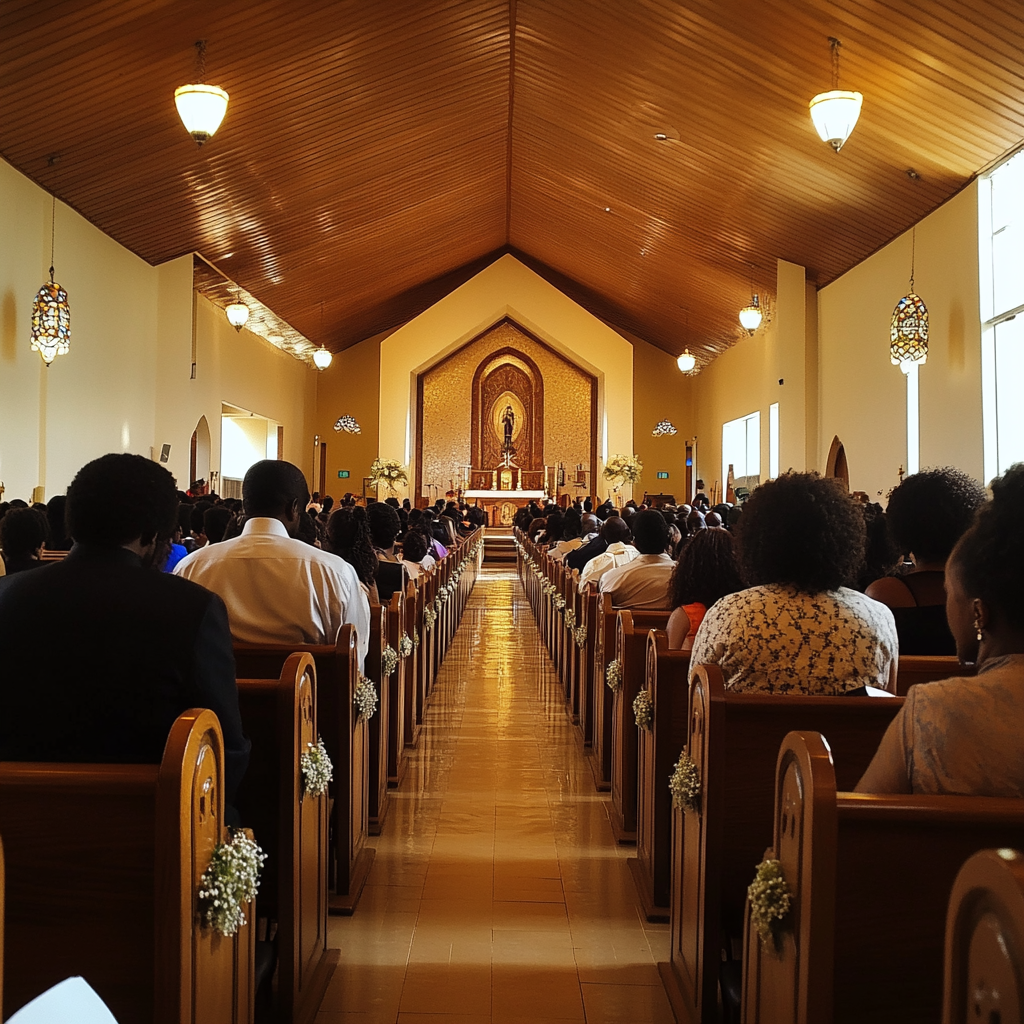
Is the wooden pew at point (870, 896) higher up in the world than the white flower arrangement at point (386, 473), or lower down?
lower down

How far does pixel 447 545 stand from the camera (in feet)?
37.3

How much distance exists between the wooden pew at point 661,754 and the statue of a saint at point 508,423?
20534 mm

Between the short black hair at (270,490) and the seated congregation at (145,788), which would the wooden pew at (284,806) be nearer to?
the seated congregation at (145,788)

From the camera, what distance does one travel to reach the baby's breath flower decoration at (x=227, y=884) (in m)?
1.79

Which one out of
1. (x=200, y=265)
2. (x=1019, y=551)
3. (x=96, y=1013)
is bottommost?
(x=96, y=1013)

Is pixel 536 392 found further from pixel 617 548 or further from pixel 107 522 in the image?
pixel 107 522

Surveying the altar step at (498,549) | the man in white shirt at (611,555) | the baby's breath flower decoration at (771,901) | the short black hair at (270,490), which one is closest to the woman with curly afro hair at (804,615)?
the baby's breath flower decoration at (771,901)

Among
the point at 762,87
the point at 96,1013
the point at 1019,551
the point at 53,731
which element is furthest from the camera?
the point at 762,87

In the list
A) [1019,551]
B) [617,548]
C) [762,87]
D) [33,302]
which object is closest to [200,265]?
[33,302]

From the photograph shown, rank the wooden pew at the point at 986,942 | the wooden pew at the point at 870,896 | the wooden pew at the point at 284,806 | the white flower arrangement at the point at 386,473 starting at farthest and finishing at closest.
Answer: the white flower arrangement at the point at 386,473, the wooden pew at the point at 284,806, the wooden pew at the point at 870,896, the wooden pew at the point at 986,942

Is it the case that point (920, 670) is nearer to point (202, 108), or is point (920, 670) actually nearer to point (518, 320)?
point (202, 108)

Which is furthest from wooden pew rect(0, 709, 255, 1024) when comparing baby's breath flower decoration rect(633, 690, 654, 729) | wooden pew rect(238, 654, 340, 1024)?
baby's breath flower decoration rect(633, 690, 654, 729)

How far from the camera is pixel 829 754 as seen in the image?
5.35 ft

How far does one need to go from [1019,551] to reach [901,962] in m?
0.65
